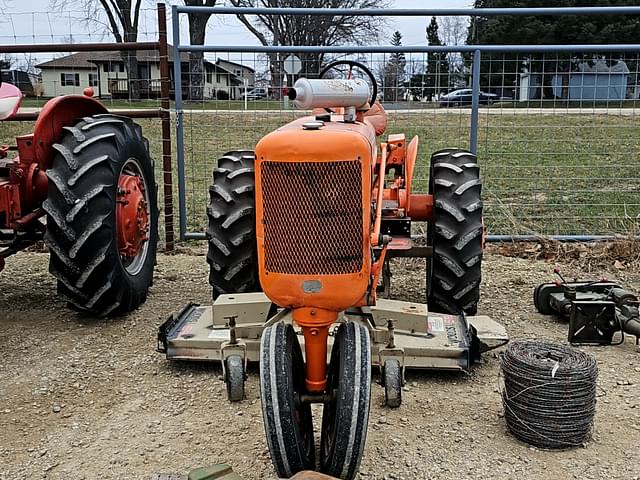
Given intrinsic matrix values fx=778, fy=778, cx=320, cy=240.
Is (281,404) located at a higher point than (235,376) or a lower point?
higher

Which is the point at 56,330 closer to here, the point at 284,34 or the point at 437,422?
the point at 437,422

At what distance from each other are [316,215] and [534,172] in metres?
8.81

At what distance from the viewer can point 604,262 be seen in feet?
22.2

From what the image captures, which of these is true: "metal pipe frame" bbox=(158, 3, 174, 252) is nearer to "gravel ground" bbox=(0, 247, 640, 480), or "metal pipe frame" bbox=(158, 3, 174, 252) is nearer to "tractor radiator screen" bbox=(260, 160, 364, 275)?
"gravel ground" bbox=(0, 247, 640, 480)

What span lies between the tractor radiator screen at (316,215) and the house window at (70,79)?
37.1 feet

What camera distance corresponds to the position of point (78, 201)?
4.70m

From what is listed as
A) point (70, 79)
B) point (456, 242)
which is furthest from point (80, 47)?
point (70, 79)

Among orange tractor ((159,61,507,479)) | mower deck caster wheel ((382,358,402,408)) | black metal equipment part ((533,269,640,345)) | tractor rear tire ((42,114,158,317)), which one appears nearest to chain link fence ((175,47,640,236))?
tractor rear tire ((42,114,158,317))

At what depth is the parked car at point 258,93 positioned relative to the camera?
7.61 metres

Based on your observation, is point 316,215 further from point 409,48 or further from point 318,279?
point 409,48

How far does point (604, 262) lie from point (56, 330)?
4.53m

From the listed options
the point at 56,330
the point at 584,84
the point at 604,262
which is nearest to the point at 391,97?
the point at 584,84

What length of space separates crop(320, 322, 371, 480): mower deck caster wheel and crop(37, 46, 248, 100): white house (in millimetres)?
4788

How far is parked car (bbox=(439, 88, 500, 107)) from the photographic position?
7.47m
